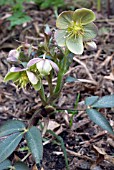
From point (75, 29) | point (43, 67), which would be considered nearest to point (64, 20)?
point (75, 29)

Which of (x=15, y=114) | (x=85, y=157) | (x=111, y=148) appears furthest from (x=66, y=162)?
(x=15, y=114)

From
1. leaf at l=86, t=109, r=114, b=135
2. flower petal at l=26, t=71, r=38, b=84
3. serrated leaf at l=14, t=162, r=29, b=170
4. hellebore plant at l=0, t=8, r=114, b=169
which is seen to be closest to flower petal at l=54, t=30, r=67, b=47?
hellebore plant at l=0, t=8, r=114, b=169

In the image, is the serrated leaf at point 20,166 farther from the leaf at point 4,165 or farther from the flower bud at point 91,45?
the flower bud at point 91,45

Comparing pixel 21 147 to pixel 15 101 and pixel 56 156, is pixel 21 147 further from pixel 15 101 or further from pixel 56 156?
pixel 15 101

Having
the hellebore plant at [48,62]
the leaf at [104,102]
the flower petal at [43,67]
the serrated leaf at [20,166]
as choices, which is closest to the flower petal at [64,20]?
the hellebore plant at [48,62]

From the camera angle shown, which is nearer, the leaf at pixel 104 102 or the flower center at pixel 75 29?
the flower center at pixel 75 29

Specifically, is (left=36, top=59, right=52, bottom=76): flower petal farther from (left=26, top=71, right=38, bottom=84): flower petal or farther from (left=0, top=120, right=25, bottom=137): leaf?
(left=0, top=120, right=25, bottom=137): leaf

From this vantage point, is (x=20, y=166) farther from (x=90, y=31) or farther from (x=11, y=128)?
(x=90, y=31)
